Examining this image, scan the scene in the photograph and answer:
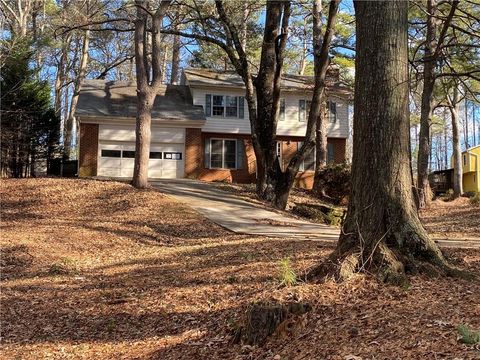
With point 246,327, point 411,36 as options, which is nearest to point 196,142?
point 411,36

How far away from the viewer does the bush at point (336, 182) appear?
23297 mm

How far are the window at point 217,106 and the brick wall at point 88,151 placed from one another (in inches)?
→ 267

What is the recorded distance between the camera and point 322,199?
2362 cm

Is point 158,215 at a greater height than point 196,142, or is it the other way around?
point 196,142

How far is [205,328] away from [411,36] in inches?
772

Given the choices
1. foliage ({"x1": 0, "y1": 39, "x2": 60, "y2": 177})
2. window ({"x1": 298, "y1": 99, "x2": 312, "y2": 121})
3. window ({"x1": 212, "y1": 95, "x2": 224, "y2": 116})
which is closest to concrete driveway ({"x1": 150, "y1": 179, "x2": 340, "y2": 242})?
window ({"x1": 212, "y1": 95, "x2": 224, "y2": 116})

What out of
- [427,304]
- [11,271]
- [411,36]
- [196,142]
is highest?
[411,36]

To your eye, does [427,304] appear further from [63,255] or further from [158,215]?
[158,215]

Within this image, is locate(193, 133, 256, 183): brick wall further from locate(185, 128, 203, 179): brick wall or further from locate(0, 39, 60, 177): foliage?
locate(0, 39, 60, 177): foliage

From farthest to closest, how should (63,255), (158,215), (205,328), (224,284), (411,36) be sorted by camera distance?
(411,36)
(158,215)
(63,255)
(224,284)
(205,328)

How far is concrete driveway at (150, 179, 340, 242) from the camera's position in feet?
39.9

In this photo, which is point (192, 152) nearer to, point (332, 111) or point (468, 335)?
point (332, 111)

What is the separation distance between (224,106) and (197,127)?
2.70 metres

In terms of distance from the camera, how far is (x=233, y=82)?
2798 cm
